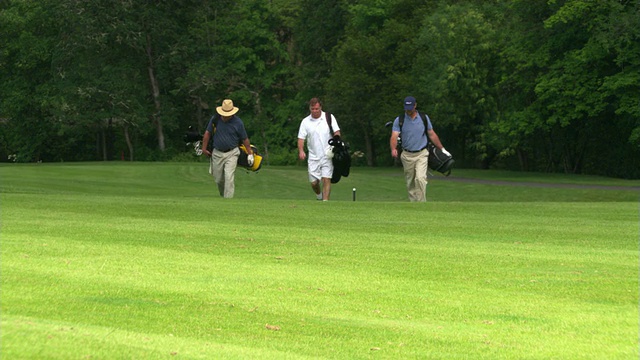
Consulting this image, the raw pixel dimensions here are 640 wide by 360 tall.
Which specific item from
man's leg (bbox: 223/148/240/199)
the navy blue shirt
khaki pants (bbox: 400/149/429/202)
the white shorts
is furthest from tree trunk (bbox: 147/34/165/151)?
khaki pants (bbox: 400/149/429/202)

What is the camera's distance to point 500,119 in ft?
193

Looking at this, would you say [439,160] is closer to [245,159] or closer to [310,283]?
[245,159]

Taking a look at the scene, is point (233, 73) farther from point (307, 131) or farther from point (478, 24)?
point (307, 131)

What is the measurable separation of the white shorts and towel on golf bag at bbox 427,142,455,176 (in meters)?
2.02

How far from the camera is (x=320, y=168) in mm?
23312

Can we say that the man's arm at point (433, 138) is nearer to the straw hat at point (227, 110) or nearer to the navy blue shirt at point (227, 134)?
Result: the navy blue shirt at point (227, 134)

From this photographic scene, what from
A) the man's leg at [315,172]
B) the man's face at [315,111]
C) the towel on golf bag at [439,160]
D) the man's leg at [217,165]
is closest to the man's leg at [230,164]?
the man's leg at [217,165]

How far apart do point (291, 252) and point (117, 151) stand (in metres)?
80.3

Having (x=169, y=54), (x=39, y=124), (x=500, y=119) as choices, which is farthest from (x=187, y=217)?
(x=39, y=124)

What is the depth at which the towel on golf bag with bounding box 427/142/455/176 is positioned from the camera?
23.0 meters

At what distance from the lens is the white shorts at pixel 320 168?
75.9ft

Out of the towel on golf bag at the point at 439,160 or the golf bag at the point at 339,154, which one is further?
the towel on golf bag at the point at 439,160

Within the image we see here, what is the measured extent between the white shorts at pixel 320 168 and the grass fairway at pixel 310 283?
300 cm

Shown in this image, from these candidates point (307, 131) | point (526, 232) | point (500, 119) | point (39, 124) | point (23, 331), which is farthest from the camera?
point (39, 124)
